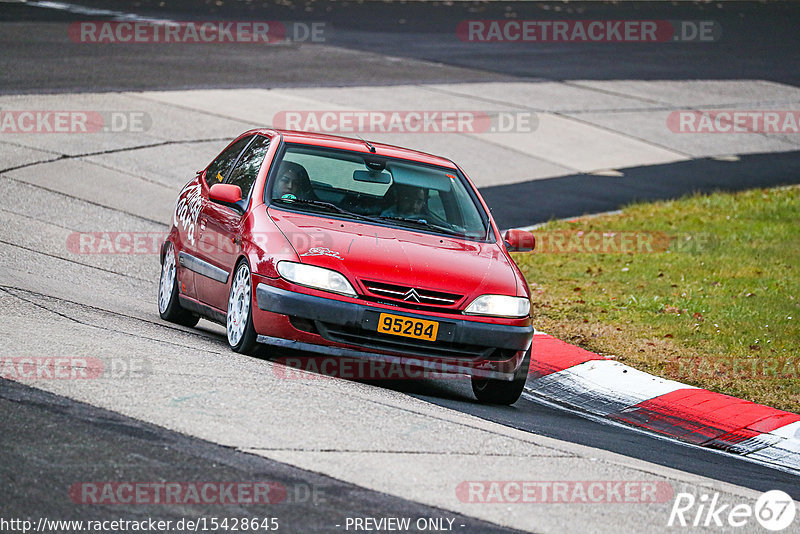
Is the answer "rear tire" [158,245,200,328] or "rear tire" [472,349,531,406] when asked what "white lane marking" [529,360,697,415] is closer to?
"rear tire" [472,349,531,406]

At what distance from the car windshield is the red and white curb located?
139 centimetres

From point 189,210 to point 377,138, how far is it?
9310 mm

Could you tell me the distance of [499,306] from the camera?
7.77 metres

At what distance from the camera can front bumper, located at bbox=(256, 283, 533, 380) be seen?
24.4 ft

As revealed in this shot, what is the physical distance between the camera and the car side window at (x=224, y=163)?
9469 mm

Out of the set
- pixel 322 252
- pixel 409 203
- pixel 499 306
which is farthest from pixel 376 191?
pixel 499 306

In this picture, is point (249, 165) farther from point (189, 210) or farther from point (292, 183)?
point (189, 210)

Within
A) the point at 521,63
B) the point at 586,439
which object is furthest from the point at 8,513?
the point at 521,63

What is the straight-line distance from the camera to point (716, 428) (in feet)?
27.1

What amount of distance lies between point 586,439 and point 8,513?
3.73m

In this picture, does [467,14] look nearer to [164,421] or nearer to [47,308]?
[47,308]

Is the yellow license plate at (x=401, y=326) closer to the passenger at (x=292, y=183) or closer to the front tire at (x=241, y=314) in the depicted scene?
the front tire at (x=241, y=314)

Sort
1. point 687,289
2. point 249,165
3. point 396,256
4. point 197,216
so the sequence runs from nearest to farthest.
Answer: point 396,256 → point 249,165 → point 197,216 → point 687,289

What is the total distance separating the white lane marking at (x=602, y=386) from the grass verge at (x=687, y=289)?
26 cm
